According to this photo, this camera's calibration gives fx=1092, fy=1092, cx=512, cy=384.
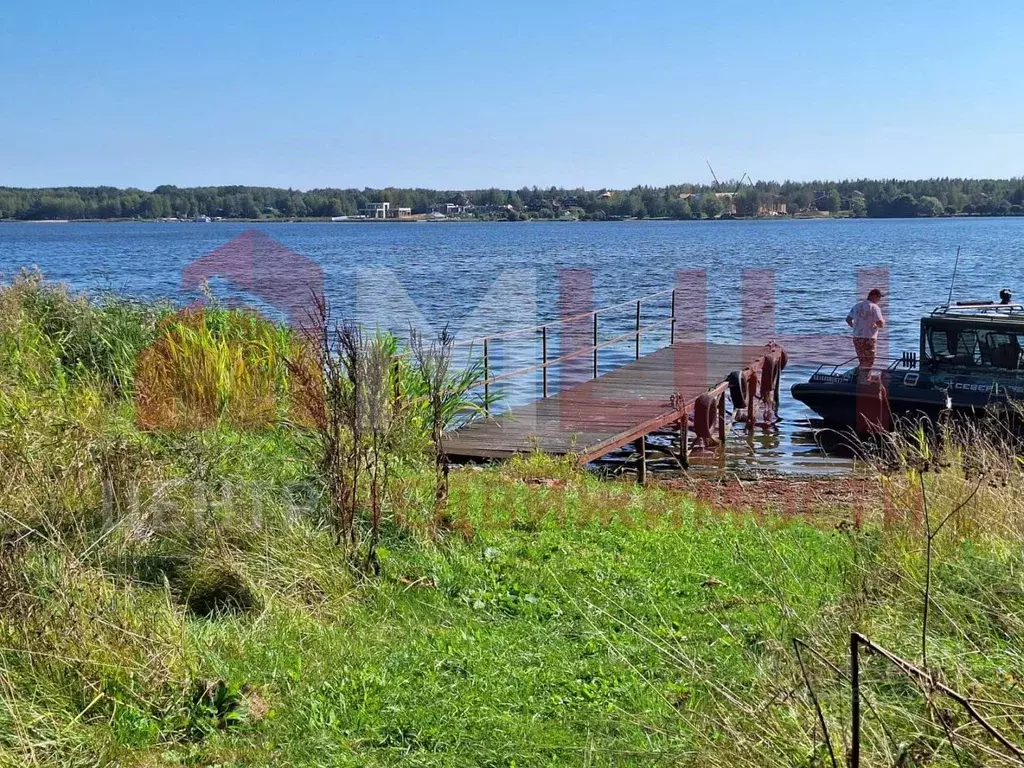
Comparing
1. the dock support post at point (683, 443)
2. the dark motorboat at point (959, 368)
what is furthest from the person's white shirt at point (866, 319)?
the dock support post at point (683, 443)

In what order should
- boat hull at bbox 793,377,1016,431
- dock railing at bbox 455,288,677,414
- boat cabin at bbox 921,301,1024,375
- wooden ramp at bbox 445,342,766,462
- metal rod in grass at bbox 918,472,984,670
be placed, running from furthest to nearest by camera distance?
boat cabin at bbox 921,301,1024,375 < boat hull at bbox 793,377,1016,431 < dock railing at bbox 455,288,677,414 < wooden ramp at bbox 445,342,766,462 < metal rod in grass at bbox 918,472,984,670

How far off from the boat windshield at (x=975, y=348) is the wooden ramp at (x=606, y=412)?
3535 mm

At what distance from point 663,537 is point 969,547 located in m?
2.48

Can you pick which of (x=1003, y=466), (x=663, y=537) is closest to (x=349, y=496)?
(x=663, y=537)

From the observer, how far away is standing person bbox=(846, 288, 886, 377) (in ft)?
57.9

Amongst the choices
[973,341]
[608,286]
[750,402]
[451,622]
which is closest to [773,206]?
[750,402]

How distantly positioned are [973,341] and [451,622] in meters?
12.9

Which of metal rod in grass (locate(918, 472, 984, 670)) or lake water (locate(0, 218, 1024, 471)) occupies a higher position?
metal rod in grass (locate(918, 472, 984, 670))

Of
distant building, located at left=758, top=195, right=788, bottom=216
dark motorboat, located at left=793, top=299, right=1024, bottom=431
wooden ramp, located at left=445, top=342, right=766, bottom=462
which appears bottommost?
wooden ramp, located at left=445, top=342, right=766, bottom=462

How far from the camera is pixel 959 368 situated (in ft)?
54.7

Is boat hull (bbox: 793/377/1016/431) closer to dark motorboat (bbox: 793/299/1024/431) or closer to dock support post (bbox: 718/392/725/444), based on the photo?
dark motorboat (bbox: 793/299/1024/431)

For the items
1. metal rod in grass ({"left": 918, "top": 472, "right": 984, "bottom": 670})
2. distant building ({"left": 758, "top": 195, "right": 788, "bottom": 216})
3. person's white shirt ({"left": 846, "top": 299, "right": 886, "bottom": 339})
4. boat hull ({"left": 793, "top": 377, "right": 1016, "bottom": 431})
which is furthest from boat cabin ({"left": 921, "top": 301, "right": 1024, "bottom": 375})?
metal rod in grass ({"left": 918, "top": 472, "right": 984, "bottom": 670})

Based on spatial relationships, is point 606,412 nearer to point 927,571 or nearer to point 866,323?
point 866,323

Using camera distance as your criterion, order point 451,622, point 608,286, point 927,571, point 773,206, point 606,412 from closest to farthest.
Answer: point 927,571 → point 451,622 → point 606,412 → point 773,206 → point 608,286
